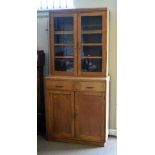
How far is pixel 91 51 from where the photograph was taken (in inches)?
140

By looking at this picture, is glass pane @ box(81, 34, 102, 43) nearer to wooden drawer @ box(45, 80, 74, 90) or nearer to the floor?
wooden drawer @ box(45, 80, 74, 90)

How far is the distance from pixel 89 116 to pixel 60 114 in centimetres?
43

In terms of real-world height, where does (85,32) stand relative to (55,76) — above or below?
above

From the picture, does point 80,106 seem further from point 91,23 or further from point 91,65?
point 91,23

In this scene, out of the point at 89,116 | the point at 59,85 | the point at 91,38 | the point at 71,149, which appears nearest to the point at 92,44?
the point at 91,38

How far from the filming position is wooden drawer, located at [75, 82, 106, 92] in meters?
3.35

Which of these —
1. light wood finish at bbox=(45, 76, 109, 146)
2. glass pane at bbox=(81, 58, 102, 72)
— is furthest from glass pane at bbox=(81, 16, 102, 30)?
light wood finish at bbox=(45, 76, 109, 146)

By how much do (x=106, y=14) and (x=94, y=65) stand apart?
0.72 meters
